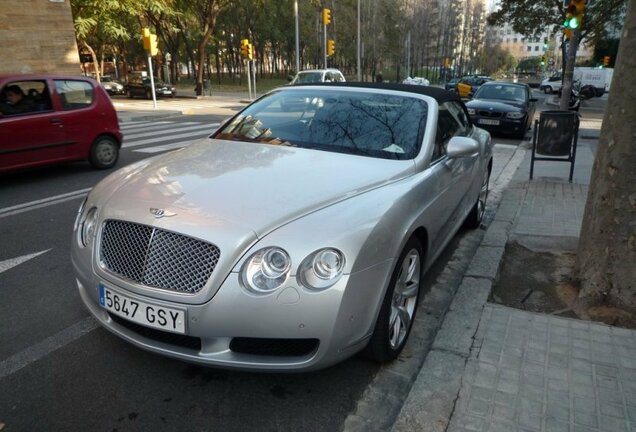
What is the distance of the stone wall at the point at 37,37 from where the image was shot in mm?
17531

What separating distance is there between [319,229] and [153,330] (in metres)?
1.00

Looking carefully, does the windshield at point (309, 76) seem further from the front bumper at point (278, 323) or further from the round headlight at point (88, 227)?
the front bumper at point (278, 323)

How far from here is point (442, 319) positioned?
354 cm

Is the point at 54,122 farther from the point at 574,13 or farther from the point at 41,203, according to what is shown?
the point at 574,13

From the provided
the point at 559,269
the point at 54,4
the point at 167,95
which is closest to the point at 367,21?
the point at 167,95

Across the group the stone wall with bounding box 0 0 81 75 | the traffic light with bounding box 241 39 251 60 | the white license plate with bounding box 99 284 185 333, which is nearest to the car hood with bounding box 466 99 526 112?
the white license plate with bounding box 99 284 185 333

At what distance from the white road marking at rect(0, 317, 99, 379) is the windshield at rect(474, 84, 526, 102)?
1462cm

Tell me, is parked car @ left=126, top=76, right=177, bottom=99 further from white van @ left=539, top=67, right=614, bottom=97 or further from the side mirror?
the side mirror

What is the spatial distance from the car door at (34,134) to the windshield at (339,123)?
15.0ft

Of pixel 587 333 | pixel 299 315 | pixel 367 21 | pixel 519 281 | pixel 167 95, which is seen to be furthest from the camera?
pixel 367 21

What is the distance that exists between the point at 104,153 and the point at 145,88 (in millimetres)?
25555

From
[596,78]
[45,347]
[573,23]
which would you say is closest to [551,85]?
[596,78]

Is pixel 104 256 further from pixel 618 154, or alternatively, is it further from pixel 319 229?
pixel 618 154

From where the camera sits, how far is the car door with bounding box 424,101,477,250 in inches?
143
